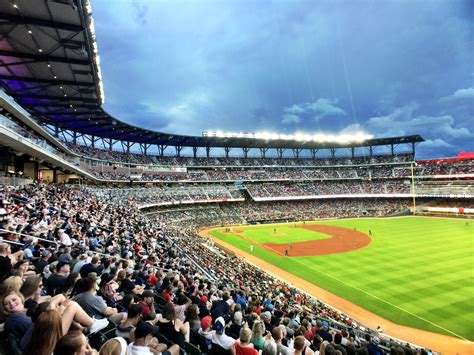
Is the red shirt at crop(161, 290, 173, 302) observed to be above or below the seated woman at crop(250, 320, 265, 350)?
above

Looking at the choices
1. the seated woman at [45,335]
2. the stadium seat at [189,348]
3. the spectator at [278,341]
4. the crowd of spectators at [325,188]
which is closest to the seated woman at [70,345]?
the seated woman at [45,335]

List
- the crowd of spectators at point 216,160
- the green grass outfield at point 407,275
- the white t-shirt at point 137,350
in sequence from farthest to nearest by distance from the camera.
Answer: the crowd of spectators at point 216,160
the green grass outfield at point 407,275
the white t-shirt at point 137,350

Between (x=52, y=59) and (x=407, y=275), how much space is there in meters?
33.5

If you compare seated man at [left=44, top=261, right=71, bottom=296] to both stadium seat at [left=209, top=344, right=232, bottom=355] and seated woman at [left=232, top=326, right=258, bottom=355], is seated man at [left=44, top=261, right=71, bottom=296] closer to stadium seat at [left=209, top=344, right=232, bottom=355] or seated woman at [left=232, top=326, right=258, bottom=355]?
stadium seat at [left=209, top=344, right=232, bottom=355]

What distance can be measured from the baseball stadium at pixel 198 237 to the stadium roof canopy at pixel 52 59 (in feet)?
0.49

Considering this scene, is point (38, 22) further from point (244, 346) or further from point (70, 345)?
point (244, 346)

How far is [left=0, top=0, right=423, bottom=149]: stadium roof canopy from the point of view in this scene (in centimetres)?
1556

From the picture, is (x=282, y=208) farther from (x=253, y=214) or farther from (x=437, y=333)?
(x=437, y=333)

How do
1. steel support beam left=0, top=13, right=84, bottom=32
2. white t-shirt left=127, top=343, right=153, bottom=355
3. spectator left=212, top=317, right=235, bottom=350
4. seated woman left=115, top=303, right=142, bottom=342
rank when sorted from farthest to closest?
steel support beam left=0, top=13, right=84, bottom=32
spectator left=212, top=317, right=235, bottom=350
seated woman left=115, top=303, right=142, bottom=342
white t-shirt left=127, top=343, right=153, bottom=355

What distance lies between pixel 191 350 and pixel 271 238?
39.6 m

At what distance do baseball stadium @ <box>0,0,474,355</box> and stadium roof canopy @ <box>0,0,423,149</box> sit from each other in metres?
0.15

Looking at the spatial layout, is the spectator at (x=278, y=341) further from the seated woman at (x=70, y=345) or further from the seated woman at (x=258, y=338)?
the seated woman at (x=70, y=345)

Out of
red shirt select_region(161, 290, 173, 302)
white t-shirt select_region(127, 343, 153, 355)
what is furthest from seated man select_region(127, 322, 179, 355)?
red shirt select_region(161, 290, 173, 302)

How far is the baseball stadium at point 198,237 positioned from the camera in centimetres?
524
